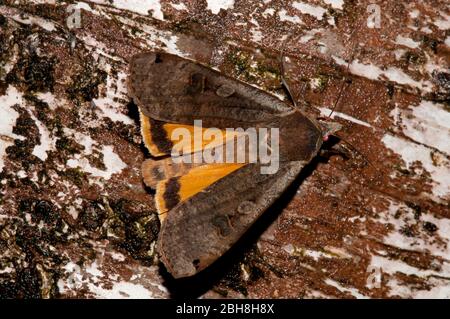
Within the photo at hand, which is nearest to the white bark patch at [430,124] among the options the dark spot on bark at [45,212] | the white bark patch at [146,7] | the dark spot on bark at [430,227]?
the dark spot on bark at [430,227]

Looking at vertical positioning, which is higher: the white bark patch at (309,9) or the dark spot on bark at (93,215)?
the white bark patch at (309,9)

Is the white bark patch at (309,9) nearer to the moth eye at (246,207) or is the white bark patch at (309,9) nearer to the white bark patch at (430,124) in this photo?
the white bark patch at (430,124)

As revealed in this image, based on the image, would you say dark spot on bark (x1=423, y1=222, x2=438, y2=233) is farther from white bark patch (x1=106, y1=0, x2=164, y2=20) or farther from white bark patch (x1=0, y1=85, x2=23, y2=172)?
white bark patch (x1=0, y1=85, x2=23, y2=172)

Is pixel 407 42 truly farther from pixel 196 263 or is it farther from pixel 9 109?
pixel 9 109

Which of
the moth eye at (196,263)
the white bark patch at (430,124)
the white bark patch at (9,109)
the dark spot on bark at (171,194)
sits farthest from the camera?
the white bark patch at (9,109)

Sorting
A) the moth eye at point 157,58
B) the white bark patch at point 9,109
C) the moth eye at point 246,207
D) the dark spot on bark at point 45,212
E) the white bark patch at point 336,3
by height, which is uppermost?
the white bark patch at point 336,3

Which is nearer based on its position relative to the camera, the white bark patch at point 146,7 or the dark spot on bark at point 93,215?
the white bark patch at point 146,7

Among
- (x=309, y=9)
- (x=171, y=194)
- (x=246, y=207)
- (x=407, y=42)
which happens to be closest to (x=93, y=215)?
(x=171, y=194)

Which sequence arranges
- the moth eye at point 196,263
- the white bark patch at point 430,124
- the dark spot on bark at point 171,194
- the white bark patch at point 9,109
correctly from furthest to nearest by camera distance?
1. the white bark patch at point 9,109
2. the white bark patch at point 430,124
3. the dark spot on bark at point 171,194
4. the moth eye at point 196,263
